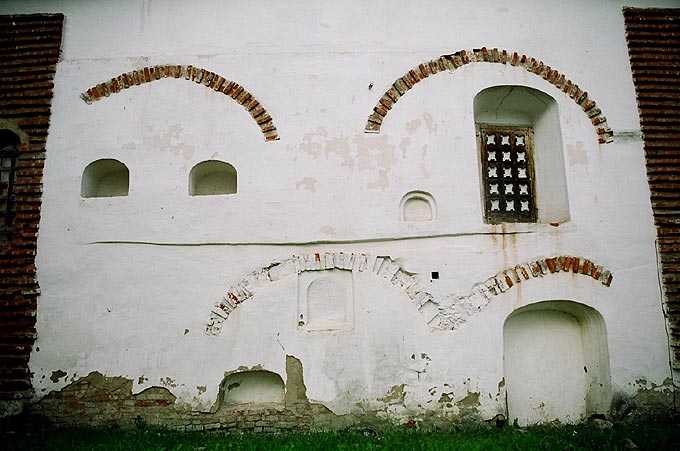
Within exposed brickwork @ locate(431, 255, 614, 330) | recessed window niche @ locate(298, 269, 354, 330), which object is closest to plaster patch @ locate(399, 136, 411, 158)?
recessed window niche @ locate(298, 269, 354, 330)

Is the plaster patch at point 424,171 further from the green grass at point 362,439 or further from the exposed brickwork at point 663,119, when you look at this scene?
the green grass at point 362,439

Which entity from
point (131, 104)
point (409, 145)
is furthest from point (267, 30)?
point (409, 145)

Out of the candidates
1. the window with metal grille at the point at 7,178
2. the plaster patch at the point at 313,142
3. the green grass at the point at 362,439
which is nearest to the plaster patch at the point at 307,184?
the plaster patch at the point at 313,142

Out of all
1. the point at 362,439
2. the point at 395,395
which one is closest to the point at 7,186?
the point at 362,439

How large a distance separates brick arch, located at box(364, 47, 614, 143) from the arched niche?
262 mm

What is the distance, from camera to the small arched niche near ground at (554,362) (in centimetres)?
605

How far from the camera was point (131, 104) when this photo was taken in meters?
6.46

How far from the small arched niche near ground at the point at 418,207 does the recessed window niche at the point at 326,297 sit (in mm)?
1025

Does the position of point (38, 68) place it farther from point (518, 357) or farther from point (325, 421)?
point (518, 357)

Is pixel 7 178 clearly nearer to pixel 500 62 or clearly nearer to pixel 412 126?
pixel 412 126

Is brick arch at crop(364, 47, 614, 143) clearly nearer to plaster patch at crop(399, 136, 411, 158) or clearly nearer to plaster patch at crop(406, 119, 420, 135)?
plaster patch at crop(406, 119, 420, 135)

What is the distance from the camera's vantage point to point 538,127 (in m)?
6.89

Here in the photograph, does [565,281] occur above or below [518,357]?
above

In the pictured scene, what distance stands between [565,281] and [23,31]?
24.6 feet
